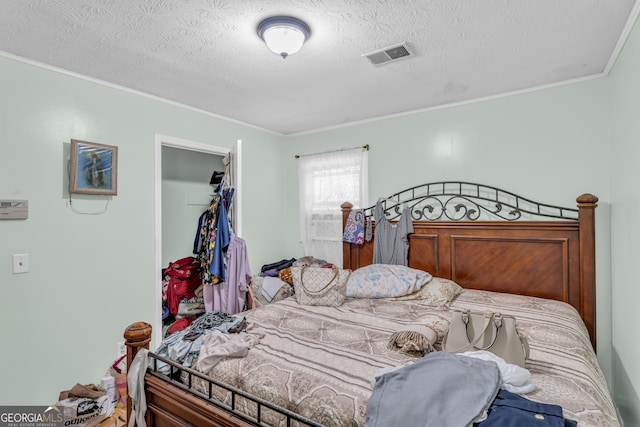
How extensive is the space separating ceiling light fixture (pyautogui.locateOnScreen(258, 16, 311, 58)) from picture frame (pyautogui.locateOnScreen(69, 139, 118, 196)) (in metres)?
1.58

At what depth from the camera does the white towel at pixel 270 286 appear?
3219 mm

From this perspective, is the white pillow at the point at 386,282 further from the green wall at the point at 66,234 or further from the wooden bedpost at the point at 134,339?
→ the green wall at the point at 66,234

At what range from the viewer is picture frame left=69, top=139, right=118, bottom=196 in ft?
7.73

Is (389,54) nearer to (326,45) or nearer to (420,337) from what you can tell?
(326,45)

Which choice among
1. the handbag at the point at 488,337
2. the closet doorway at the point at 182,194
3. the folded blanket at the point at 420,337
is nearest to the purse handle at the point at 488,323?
the handbag at the point at 488,337

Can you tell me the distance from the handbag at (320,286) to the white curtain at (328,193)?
105 centimetres

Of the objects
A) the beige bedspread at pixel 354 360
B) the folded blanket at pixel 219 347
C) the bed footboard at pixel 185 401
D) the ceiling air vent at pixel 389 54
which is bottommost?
the bed footboard at pixel 185 401

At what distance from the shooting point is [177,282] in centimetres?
351

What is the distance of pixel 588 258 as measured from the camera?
7.93 feet

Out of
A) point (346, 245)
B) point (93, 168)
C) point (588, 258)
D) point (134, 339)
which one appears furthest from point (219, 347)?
point (588, 258)

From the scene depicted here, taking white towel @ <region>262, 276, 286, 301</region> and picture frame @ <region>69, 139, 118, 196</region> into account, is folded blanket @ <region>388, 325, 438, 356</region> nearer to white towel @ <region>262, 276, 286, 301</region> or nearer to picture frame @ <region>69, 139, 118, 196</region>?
white towel @ <region>262, 276, 286, 301</region>

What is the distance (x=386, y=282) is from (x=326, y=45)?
1.84 metres

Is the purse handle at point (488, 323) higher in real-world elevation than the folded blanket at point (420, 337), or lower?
higher

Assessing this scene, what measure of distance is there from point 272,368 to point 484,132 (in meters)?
2.62
